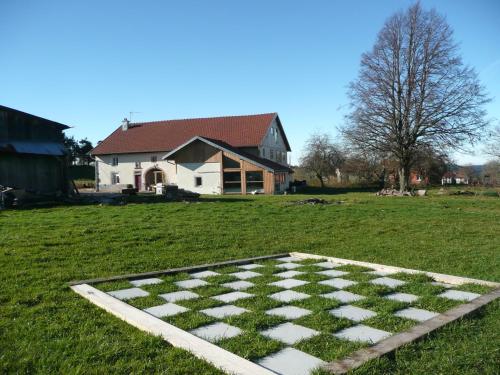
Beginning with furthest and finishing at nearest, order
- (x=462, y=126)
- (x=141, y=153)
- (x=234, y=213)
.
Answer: (x=141, y=153) → (x=462, y=126) → (x=234, y=213)

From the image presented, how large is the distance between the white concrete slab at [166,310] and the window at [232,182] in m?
32.2

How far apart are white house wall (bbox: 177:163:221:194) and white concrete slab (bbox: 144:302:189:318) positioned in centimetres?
3216

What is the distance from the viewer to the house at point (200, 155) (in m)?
36.7

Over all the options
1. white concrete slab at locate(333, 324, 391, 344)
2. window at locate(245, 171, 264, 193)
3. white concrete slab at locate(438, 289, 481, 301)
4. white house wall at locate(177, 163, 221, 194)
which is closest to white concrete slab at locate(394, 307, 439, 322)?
white concrete slab at locate(333, 324, 391, 344)

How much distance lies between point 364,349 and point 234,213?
11717 millimetres

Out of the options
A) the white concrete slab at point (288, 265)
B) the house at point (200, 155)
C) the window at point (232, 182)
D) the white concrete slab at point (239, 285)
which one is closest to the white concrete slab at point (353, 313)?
the white concrete slab at point (239, 285)

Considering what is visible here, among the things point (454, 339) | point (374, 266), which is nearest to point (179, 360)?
point (454, 339)

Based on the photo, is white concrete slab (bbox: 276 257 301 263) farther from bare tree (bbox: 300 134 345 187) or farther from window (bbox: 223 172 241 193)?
bare tree (bbox: 300 134 345 187)

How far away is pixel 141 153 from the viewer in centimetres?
4347

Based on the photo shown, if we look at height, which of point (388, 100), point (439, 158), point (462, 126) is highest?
point (388, 100)

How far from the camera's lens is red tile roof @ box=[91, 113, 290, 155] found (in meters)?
42.6

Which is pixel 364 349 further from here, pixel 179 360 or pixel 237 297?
pixel 237 297

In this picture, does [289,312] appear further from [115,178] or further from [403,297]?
[115,178]

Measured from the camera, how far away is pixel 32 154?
22125mm
